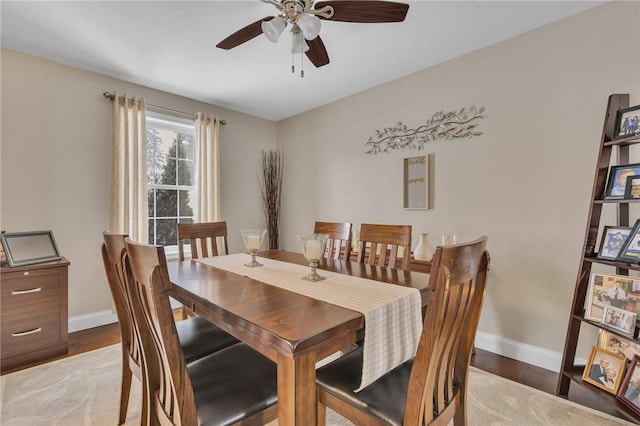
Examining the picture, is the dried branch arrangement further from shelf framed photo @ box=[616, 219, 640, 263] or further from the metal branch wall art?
shelf framed photo @ box=[616, 219, 640, 263]

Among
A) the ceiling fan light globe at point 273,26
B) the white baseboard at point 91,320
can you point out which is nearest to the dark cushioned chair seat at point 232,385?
the ceiling fan light globe at point 273,26

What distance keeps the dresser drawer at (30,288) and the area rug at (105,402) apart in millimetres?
485

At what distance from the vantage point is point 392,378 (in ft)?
3.86

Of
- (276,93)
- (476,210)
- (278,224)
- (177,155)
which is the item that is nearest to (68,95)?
(177,155)

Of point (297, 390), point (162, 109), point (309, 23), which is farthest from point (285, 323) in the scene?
point (162, 109)

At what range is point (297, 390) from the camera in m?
0.88

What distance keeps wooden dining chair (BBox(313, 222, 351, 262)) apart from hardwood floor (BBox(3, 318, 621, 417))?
130cm

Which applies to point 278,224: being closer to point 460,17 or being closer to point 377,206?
point 377,206

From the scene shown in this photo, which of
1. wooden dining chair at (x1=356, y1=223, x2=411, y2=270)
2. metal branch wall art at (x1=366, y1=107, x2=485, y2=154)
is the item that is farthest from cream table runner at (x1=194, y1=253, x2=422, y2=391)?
metal branch wall art at (x1=366, y1=107, x2=485, y2=154)

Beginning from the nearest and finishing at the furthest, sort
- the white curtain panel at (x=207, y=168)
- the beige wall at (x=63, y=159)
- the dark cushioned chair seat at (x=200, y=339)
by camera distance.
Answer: the dark cushioned chair seat at (x=200, y=339) < the beige wall at (x=63, y=159) < the white curtain panel at (x=207, y=168)

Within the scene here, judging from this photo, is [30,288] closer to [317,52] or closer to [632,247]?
[317,52]

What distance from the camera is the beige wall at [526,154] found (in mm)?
1981

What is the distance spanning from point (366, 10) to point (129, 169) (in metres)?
2.68

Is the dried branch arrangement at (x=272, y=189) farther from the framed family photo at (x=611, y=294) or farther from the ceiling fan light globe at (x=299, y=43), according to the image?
the framed family photo at (x=611, y=294)
